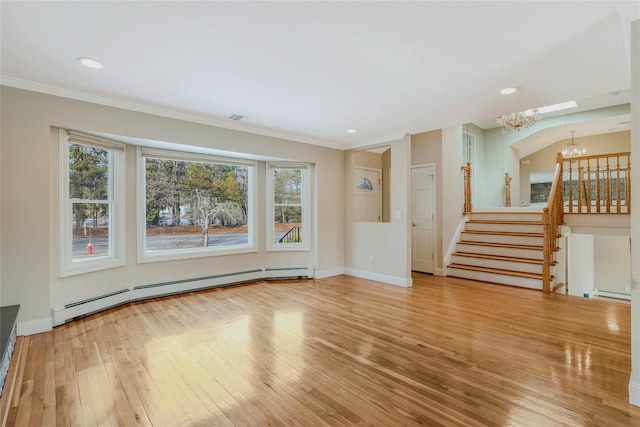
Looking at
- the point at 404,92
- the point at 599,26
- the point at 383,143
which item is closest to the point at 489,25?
the point at 599,26

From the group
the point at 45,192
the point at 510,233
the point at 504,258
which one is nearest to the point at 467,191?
the point at 510,233

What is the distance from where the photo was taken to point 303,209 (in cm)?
562

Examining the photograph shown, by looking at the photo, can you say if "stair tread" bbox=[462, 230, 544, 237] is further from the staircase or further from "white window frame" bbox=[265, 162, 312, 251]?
"white window frame" bbox=[265, 162, 312, 251]

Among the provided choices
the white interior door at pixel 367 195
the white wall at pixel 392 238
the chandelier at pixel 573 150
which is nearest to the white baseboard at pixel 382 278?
the white wall at pixel 392 238

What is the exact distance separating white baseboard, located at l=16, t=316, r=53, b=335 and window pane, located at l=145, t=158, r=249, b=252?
1.40 meters

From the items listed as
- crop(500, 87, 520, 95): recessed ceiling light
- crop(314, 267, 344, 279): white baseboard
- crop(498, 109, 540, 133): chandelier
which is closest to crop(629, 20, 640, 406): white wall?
crop(500, 87, 520, 95): recessed ceiling light

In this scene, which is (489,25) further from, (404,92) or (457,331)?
(457,331)

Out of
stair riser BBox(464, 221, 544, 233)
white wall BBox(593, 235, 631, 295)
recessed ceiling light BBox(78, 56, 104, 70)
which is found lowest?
white wall BBox(593, 235, 631, 295)

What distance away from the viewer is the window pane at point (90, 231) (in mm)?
3533

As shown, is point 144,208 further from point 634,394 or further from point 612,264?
point 612,264

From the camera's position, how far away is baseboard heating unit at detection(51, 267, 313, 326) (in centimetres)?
330

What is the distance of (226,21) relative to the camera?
2.01 m

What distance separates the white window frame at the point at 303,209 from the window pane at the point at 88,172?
7.84ft

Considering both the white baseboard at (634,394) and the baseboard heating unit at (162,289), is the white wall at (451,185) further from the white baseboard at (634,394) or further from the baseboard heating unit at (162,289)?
the white baseboard at (634,394)
